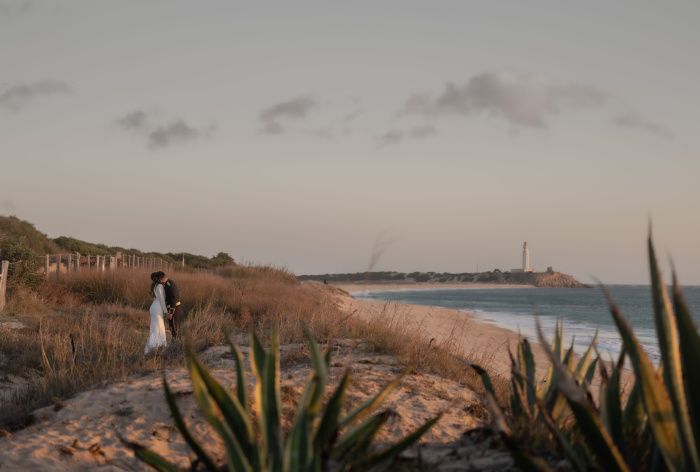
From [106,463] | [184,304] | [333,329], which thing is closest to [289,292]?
[184,304]

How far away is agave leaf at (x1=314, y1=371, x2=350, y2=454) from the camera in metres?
2.99

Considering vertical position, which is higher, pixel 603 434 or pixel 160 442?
pixel 603 434

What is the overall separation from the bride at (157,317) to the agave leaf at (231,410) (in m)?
7.00

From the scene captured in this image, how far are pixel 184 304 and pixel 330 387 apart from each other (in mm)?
11288

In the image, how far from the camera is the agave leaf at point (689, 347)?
6.48 ft

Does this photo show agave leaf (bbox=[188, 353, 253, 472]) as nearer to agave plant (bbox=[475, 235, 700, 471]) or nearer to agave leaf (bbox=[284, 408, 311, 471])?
agave leaf (bbox=[284, 408, 311, 471])

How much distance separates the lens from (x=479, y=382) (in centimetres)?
792

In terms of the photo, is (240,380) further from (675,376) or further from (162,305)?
(162,305)

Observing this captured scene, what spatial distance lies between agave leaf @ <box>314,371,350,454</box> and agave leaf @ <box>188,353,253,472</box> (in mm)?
336

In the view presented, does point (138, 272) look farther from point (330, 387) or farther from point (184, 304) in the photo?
point (330, 387)

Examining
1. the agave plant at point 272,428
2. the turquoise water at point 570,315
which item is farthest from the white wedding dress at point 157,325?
the agave plant at point 272,428

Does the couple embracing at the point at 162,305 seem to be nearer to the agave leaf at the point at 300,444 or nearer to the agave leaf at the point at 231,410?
the agave leaf at the point at 231,410

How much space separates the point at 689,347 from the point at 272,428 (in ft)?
5.67

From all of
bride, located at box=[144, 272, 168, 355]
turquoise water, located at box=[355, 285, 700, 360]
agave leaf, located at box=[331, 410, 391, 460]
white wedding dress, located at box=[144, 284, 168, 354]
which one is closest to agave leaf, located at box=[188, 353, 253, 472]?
agave leaf, located at box=[331, 410, 391, 460]
